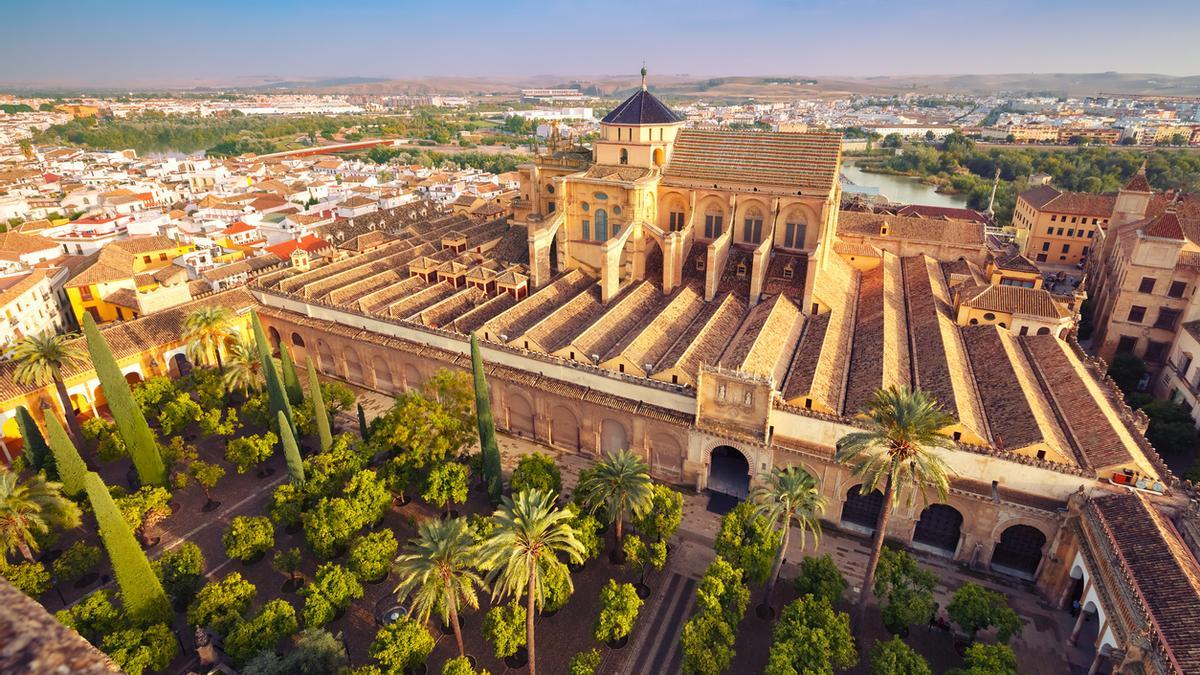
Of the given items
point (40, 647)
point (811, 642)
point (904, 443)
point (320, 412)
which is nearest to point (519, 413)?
point (320, 412)

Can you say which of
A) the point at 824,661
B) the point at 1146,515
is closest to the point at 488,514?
the point at 824,661

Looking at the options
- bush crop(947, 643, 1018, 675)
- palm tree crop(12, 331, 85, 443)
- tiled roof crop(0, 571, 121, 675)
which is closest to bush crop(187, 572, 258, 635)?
palm tree crop(12, 331, 85, 443)

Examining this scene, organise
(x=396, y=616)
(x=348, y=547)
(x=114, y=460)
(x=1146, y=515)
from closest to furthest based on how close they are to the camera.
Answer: (x=1146, y=515) < (x=396, y=616) < (x=348, y=547) < (x=114, y=460)

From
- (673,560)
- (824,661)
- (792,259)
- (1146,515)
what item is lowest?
(673,560)

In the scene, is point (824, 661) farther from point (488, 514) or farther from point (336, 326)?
point (336, 326)

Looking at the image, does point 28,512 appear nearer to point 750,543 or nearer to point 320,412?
A: point 320,412

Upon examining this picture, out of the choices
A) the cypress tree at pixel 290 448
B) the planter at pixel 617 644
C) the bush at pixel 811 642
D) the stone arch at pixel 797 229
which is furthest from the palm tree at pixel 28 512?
the stone arch at pixel 797 229
